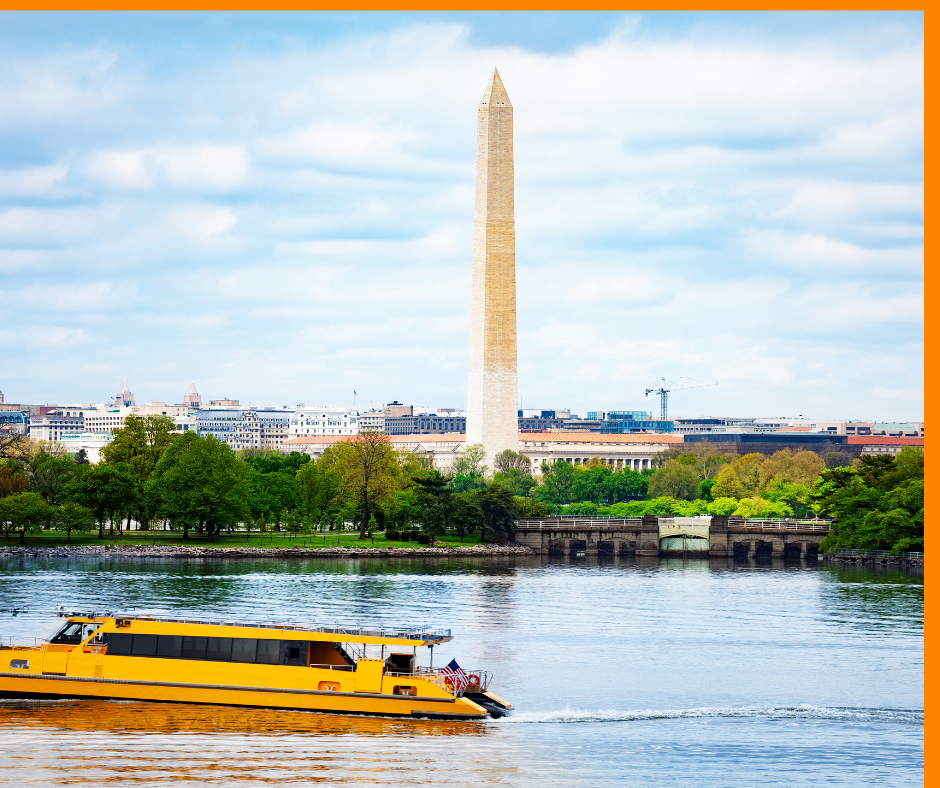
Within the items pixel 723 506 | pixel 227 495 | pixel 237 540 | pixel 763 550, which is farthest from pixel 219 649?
pixel 723 506

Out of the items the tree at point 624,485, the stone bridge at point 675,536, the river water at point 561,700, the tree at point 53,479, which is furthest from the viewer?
the tree at point 624,485

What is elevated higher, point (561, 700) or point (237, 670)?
point (237, 670)

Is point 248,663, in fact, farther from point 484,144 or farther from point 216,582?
point 484,144

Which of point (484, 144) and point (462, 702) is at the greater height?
point (484, 144)

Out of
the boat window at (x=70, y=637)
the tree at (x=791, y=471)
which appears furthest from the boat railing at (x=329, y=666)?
the tree at (x=791, y=471)

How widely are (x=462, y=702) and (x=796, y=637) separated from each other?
70.2 ft

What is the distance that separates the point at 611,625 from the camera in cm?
5291

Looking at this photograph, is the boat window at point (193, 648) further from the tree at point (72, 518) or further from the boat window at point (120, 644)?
the tree at point (72, 518)

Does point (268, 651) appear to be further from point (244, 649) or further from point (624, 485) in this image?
point (624, 485)

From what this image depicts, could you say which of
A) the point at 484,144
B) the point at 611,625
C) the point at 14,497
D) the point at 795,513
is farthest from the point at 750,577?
the point at 484,144

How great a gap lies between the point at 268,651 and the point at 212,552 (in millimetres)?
51694

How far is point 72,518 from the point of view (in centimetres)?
8988

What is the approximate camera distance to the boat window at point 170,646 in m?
34.2

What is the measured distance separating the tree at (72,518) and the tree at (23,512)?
50.6 inches
